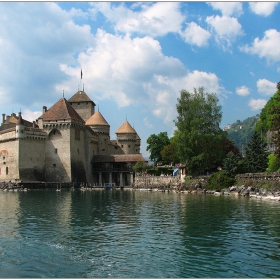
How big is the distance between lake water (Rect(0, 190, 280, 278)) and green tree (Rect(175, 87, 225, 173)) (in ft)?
70.1

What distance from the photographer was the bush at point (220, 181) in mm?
39781

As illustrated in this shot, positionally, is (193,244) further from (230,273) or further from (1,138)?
(1,138)

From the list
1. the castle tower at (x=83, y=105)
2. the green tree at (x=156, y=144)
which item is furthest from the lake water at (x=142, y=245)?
the green tree at (x=156, y=144)

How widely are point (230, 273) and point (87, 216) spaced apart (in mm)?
12838

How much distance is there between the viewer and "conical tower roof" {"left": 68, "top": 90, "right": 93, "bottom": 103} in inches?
2844

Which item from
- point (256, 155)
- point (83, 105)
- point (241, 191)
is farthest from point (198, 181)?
point (83, 105)

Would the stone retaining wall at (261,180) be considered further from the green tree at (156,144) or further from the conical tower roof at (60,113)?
the green tree at (156,144)

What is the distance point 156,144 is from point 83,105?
1577cm

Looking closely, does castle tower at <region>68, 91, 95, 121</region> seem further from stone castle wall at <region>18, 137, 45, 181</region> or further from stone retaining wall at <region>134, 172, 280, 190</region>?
stone retaining wall at <region>134, 172, 280, 190</region>

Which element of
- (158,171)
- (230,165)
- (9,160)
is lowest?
(158,171)

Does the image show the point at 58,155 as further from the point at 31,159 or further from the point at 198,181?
the point at 198,181

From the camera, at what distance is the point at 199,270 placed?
10.3 m

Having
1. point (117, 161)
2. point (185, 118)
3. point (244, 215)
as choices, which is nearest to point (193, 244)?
point (244, 215)

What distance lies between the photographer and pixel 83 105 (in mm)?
72000
